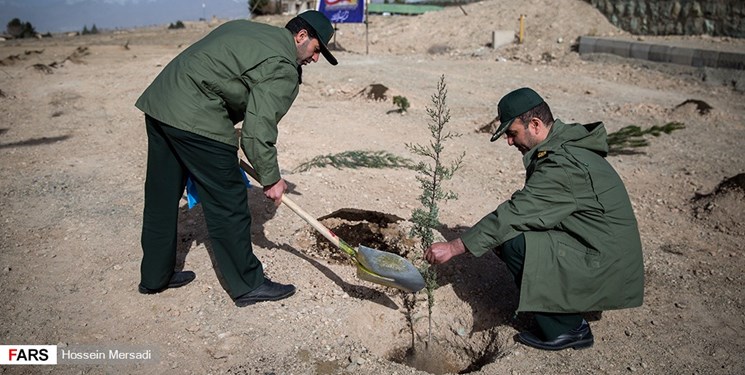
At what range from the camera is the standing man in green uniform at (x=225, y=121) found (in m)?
2.56

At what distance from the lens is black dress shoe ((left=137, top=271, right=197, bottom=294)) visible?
10.0ft

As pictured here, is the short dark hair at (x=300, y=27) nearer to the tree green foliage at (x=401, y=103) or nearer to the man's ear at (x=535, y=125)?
the man's ear at (x=535, y=125)

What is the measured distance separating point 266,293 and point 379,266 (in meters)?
0.64

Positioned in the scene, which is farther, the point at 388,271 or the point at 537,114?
the point at 388,271

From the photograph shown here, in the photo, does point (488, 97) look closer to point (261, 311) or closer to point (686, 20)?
point (261, 311)

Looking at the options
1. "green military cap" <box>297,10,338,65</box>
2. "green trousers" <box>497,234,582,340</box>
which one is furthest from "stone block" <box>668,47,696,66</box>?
"green military cap" <box>297,10,338,65</box>

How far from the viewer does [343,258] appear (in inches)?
142

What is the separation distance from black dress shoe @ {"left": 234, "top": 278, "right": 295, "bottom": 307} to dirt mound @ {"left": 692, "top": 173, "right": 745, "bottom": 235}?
327cm

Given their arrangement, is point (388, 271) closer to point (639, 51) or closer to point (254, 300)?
point (254, 300)

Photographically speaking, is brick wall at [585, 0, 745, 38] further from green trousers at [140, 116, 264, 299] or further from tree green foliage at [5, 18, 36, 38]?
tree green foliage at [5, 18, 36, 38]

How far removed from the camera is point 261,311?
295 cm

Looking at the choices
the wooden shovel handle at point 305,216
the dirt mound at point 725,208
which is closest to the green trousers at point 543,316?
the wooden shovel handle at point 305,216

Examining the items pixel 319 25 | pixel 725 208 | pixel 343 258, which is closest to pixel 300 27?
pixel 319 25

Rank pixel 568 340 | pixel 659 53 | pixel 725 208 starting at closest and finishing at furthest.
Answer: pixel 568 340 → pixel 725 208 → pixel 659 53
